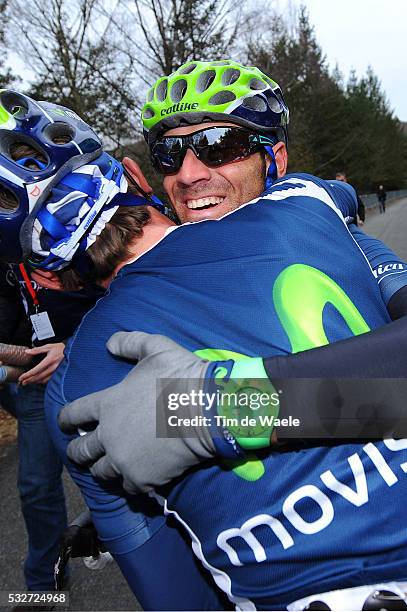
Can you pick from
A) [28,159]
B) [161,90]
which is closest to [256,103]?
[161,90]

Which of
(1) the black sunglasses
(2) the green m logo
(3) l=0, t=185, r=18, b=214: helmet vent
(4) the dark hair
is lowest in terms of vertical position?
(2) the green m logo

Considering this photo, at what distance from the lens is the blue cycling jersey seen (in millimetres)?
1186

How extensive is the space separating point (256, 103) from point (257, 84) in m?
0.15

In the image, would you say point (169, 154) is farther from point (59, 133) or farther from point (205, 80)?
point (59, 133)

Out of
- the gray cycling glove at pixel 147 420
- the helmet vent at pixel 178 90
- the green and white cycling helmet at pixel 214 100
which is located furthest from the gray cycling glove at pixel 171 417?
the helmet vent at pixel 178 90

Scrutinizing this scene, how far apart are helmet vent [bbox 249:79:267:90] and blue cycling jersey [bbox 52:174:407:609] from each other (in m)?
1.25

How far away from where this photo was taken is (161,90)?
2.53m

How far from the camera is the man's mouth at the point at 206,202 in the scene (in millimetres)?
2252

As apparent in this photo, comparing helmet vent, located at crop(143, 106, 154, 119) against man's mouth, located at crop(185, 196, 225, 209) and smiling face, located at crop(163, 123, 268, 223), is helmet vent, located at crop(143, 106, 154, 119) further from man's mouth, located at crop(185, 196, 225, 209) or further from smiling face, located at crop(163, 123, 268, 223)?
man's mouth, located at crop(185, 196, 225, 209)

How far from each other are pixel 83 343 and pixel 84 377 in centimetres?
8

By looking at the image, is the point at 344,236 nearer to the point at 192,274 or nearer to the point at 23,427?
the point at 192,274

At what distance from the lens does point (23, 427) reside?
2850mm

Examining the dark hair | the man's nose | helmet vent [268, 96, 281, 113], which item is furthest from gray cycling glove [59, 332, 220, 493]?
helmet vent [268, 96, 281, 113]

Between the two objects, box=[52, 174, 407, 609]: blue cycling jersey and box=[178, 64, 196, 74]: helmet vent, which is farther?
box=[178, 64, 196, 74]: helmet vent
